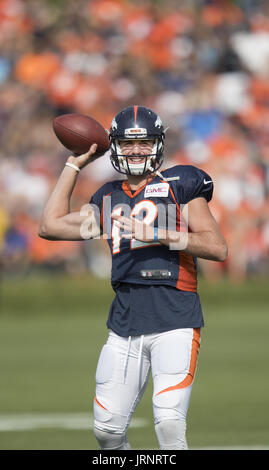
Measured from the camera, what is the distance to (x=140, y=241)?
4520 millimetres

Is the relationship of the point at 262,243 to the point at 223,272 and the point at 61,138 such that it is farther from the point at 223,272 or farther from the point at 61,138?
the point at 61,138

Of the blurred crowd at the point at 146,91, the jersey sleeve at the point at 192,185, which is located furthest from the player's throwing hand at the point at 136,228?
the blurred crowd at the point at 146,91

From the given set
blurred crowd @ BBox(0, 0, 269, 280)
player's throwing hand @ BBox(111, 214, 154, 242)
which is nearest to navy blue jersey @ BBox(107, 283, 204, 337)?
player's throwing hand @ BBox(111, 214, 154, 242)

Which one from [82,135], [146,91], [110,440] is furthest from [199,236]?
[146,91]

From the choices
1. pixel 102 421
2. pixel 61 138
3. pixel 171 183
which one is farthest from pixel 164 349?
pixel 61 138

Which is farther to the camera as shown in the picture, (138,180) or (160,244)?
(138,180)

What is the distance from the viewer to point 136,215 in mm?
4695

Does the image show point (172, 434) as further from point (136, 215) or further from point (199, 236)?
point (136, 215)

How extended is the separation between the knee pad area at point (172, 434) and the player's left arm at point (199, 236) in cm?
84

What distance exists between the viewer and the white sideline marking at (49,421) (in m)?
7.35

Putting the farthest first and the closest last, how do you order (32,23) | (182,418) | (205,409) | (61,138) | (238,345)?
(32,23)
(238,345)
(205,409)
(61,138)
(182,418)

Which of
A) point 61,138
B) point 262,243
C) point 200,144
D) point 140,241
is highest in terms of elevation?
point 200,144

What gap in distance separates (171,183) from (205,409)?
13.3 ft

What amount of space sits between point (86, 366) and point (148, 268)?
6972mm
